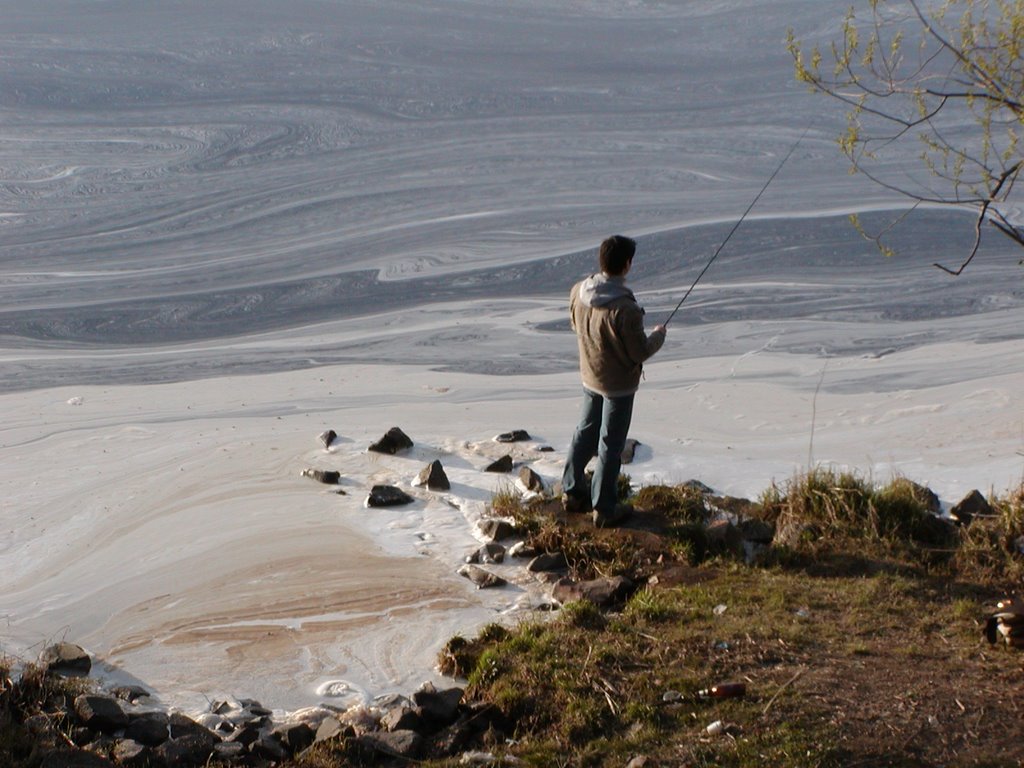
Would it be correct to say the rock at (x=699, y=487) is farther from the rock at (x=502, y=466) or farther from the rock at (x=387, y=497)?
the rock at (x=387, y=497)

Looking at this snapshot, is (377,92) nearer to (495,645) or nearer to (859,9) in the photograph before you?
(859,9)

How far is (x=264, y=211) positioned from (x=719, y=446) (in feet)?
15.4

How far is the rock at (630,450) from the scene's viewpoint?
608cm

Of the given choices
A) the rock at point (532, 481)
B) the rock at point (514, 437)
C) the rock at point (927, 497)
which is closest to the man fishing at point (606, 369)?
the rock at point (532, 481)

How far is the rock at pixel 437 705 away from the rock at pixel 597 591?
880mm

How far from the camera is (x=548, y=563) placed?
193 inches

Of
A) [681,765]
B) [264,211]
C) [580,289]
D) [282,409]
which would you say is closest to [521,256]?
[264,211]

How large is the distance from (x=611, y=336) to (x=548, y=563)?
94 cm

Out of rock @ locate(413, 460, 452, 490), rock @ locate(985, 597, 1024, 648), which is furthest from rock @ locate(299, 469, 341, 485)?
rock @ locate(985, 597, 1024, 648)

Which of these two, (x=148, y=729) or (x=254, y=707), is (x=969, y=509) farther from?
(x=148, y=729)

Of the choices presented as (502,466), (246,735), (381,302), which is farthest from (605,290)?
(381,302)

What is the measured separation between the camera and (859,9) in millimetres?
12555

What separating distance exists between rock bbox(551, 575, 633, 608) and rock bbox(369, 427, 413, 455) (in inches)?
69.1

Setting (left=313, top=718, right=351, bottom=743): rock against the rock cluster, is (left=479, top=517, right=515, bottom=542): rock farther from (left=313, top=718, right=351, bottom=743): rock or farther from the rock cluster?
(left=313, top=718, right=351, bottom=743): rock
